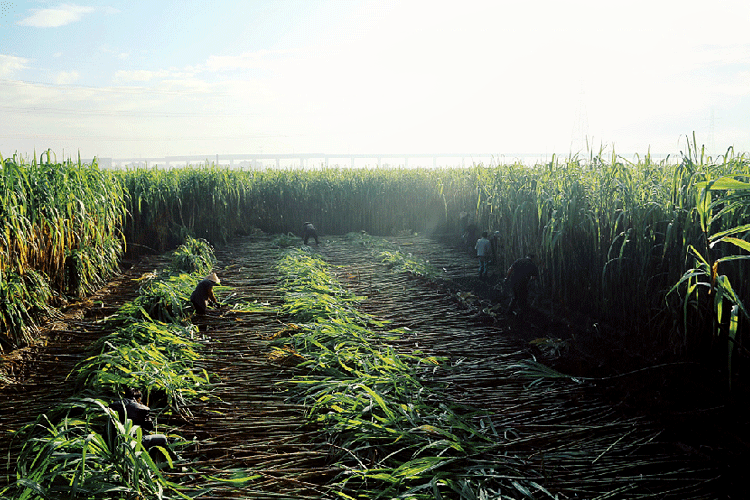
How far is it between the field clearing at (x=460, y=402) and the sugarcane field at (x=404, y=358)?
0.06 ft

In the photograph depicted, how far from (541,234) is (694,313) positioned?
2.61 meters

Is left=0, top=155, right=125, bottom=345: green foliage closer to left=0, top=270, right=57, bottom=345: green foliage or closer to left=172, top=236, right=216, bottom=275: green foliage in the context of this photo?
left=0, top=270, right=57, bottom=345: green foliage

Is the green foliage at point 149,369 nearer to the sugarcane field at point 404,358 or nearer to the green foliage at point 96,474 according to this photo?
the sugarcane field at point 404,358

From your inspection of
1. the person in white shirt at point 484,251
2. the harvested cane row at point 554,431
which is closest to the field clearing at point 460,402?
the harvested cane row at point 554,431

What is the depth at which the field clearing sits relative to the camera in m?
2.71

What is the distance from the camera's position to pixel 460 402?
358 centimetres

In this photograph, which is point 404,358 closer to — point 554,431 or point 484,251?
point 554,431

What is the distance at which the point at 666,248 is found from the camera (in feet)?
13.9

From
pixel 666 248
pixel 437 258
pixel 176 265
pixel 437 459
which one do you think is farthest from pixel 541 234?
pixel 176 265

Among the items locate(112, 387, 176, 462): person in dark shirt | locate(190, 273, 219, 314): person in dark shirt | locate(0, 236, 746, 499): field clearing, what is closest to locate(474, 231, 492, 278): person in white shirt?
locate(0, 236, 746, 499): field clearing

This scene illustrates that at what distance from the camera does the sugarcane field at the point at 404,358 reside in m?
2.69

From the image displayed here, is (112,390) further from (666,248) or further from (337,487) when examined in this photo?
(666,248)

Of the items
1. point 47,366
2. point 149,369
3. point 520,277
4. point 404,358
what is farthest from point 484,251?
point 47,366

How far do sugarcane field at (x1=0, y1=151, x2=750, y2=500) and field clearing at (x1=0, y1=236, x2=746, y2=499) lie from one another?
0.06ft
